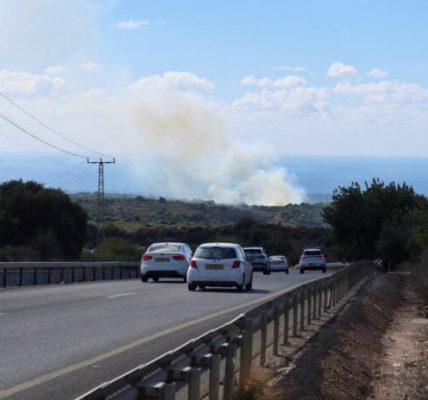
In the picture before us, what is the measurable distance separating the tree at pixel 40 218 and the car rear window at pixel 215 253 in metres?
37.6

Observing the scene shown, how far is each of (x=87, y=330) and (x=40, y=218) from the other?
187 ft

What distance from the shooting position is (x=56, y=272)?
3662cm

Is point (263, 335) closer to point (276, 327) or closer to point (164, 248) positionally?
point (276, 327)

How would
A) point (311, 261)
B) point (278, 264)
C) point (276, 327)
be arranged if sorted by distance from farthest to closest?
point (278, 264)
point (311, 261)
point (276, 327)

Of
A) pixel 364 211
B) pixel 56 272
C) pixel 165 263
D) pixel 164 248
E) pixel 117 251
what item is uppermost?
pixel 364 211

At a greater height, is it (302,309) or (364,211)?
(364,211)

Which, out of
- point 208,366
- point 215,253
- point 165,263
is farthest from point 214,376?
point 165,263

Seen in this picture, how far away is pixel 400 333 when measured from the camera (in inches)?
985

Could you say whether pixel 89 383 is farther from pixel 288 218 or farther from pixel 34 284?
pixel 288 218

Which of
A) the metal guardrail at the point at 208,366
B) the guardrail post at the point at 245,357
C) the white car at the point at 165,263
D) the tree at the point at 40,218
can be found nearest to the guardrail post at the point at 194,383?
the metal guardrail at the point at 208,366

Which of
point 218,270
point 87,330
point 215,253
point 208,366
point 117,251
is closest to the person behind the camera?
point 208,366

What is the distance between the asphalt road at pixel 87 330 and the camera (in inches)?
454

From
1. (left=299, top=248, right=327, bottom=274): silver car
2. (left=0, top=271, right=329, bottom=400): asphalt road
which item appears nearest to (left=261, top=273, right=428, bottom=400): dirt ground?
(left=0, top=271, right=329, bottom=400): asphalt road

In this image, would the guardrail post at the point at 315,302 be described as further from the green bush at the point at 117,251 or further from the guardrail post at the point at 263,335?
the green bush at the point at 117,251
